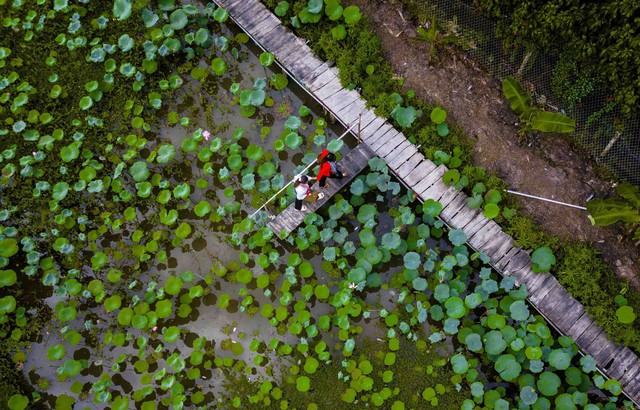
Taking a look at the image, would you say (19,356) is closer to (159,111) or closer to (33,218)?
(33,218)

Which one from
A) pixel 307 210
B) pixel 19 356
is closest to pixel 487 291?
pixel 307 210

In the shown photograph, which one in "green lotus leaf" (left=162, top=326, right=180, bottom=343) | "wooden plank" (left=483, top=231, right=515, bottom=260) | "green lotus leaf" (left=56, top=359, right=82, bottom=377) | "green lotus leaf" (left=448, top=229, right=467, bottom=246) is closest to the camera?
"green lotus leaf" (left=56, top=359, right=82, bottom=377)

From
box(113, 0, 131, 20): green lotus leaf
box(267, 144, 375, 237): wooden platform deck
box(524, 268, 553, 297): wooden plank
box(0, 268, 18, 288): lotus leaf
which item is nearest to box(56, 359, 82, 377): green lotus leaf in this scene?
box(0, 268, 18, 288): lotus leaf

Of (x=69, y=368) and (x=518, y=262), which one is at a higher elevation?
(x=518, y=262)

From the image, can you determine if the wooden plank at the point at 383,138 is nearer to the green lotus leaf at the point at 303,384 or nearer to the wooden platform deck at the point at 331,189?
the wooden platform deck at the point at 331,189

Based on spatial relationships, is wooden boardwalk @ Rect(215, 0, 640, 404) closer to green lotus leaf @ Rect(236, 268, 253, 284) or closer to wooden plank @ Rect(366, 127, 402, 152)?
wooden plank @ Rect(366, 127, 402, 152)

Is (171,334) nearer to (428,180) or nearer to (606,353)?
(428,180)

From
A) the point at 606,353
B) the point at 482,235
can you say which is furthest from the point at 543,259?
the point at 606,353
